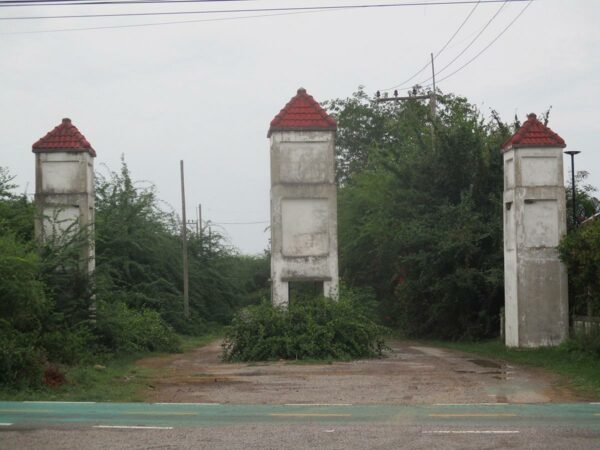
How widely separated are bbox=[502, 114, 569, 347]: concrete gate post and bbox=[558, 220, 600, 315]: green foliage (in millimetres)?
509

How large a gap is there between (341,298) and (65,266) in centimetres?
768

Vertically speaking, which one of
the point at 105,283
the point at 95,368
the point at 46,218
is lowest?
the point at 95,368

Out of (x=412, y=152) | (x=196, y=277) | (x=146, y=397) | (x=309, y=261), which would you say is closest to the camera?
(x=146, y=397)

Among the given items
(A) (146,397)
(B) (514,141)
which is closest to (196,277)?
(B) (514,141)

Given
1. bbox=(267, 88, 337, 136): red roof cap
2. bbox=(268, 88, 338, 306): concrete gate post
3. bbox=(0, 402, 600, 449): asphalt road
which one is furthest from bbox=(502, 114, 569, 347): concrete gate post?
bbox=(0, 402, 600, 449): asphalt road

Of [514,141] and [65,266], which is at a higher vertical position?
[514,141]

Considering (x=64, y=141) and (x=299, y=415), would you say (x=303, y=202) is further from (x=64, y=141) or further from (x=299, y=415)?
(x=299, y=415)

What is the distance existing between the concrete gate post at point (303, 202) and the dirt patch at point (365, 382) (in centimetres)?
345

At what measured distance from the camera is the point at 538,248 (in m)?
25.6

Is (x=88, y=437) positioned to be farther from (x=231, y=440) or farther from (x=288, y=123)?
(x=288, y=123)

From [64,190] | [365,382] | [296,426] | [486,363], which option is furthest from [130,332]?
[296,426]

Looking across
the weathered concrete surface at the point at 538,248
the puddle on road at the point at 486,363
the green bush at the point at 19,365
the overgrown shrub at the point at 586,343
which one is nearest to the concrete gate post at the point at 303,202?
the puddle on road at the point at 486,363

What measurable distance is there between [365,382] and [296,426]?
6.37 m

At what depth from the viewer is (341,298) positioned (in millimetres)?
26047
